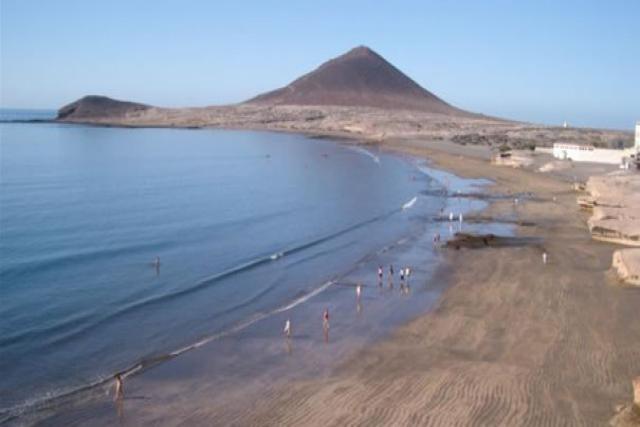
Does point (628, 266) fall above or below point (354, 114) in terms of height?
below

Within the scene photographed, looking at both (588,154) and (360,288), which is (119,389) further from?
(588,154)

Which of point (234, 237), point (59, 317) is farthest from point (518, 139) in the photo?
point (59, 317)

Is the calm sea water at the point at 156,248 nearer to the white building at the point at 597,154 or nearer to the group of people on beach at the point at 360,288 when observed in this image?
the group of people on beach at the point at 360,288

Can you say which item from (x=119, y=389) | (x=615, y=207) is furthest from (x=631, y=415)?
(x=615, y=207)

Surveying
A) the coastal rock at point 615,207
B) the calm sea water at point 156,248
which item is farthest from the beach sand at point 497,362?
the calm sea water at point 156,248

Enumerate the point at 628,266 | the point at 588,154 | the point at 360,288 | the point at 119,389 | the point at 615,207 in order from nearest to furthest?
the point at 119,389, the point at 628,266, the point at 360,288, the point at 615,207, the point at 588,154

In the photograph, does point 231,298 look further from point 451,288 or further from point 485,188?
point 485,188
